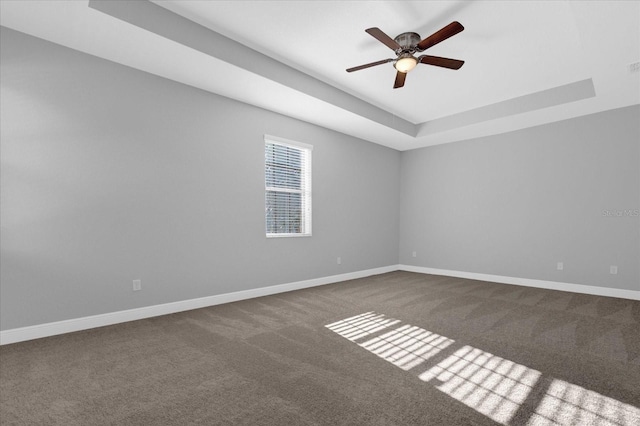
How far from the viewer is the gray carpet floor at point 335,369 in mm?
1653

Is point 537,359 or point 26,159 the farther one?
point 26,159

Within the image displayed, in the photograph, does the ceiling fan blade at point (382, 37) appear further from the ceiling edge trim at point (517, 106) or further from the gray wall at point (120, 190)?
the ceiling edge trim at point (517, 106)

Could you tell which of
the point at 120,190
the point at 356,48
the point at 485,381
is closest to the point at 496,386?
the point at 485,381

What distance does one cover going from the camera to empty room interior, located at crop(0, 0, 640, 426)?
6.37 ft

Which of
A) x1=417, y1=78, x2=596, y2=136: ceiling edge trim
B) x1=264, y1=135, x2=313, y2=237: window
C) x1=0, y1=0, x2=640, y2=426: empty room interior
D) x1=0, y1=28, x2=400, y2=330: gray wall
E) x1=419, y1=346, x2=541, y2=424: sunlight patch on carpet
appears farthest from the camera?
x1=264, y1=135, x2=313, y2=237: window

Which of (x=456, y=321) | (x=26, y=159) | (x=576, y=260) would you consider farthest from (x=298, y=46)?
(x=576, y=260)

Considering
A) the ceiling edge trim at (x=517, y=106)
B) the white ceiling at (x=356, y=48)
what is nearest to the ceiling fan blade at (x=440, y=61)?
the white ceiling at (x=356, y=48)

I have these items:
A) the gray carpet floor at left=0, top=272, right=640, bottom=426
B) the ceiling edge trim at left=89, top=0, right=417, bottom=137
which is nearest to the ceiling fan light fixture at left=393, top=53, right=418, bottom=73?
the ceiling edge trim at left=89, top=0, right=417, bottom=137

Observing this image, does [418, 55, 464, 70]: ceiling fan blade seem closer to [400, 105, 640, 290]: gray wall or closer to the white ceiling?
the white ceiling

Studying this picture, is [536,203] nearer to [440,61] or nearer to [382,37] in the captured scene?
[440,61]

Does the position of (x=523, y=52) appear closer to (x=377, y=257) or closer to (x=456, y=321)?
(x=456, y=321)

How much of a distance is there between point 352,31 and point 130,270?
3467 millimetres

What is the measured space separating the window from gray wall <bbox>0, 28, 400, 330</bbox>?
0.18 m

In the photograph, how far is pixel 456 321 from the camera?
323cm
